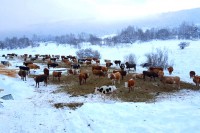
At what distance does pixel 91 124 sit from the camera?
13.7 metres

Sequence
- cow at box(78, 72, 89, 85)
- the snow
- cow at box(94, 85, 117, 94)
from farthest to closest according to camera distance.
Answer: cow at box(78, 72, 89, 85) < cow at box(94, 85, 117, 94) < the snow

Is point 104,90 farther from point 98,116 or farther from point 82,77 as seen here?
point 98,116

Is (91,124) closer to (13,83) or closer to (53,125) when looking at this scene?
(53,125)

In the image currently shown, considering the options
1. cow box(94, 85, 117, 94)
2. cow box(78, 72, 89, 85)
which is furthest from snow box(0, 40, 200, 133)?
cow box(78, 72, 89, 85)

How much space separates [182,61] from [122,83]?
1391 inches

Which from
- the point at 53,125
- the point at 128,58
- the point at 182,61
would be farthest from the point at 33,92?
the point at 182,61

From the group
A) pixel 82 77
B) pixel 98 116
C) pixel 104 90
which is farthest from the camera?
pixel 82 77

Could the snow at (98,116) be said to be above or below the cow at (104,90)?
below

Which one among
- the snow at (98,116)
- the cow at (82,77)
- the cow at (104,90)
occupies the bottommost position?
the snow at (98,116)

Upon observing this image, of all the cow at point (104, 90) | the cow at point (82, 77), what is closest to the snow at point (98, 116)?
the cow at point (104, 90)

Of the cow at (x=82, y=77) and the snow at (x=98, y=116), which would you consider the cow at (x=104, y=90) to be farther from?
the cow at (x=82, y=77)

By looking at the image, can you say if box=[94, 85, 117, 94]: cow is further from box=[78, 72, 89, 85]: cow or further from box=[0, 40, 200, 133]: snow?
box=[78, 72, 89, 85]: cow

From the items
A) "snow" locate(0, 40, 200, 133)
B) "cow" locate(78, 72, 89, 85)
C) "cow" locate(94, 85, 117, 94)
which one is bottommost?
"snow" locate(0, 40, 200, 133)

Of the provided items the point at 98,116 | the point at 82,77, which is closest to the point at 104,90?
the point at 82,77
